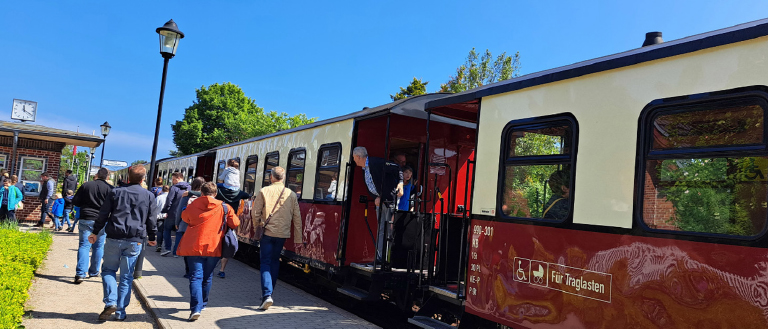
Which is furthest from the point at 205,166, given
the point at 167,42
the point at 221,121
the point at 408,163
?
the point at 221,121

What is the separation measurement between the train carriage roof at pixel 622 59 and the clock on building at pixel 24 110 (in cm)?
1788

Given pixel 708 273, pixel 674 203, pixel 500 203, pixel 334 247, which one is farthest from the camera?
pixel 334 247

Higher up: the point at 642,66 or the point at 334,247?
the point at 642,66

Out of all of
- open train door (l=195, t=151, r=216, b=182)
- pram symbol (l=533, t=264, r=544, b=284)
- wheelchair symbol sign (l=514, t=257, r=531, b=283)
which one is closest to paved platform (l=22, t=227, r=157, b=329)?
wheelchair symbol sign (l=514, t=257, r=531, b=283)

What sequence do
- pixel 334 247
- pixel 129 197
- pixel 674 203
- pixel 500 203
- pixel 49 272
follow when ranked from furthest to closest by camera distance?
1. pixel 49 272
2. pixel 334 247
3. pixel 129 197
4. pixel 500 203
5. pixel 674 203

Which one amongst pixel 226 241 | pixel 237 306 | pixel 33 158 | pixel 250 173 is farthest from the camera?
pixel 33 158

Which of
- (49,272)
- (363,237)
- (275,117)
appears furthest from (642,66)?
(275,117)

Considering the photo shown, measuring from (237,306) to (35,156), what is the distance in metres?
13.8

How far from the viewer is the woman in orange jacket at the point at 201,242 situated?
610cm

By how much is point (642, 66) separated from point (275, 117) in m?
47.0

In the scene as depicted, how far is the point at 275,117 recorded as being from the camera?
4950 centimetres

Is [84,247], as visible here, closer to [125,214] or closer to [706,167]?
[125,214]

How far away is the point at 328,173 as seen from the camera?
873cm

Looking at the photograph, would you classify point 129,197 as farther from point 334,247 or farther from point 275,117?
point 275,117
